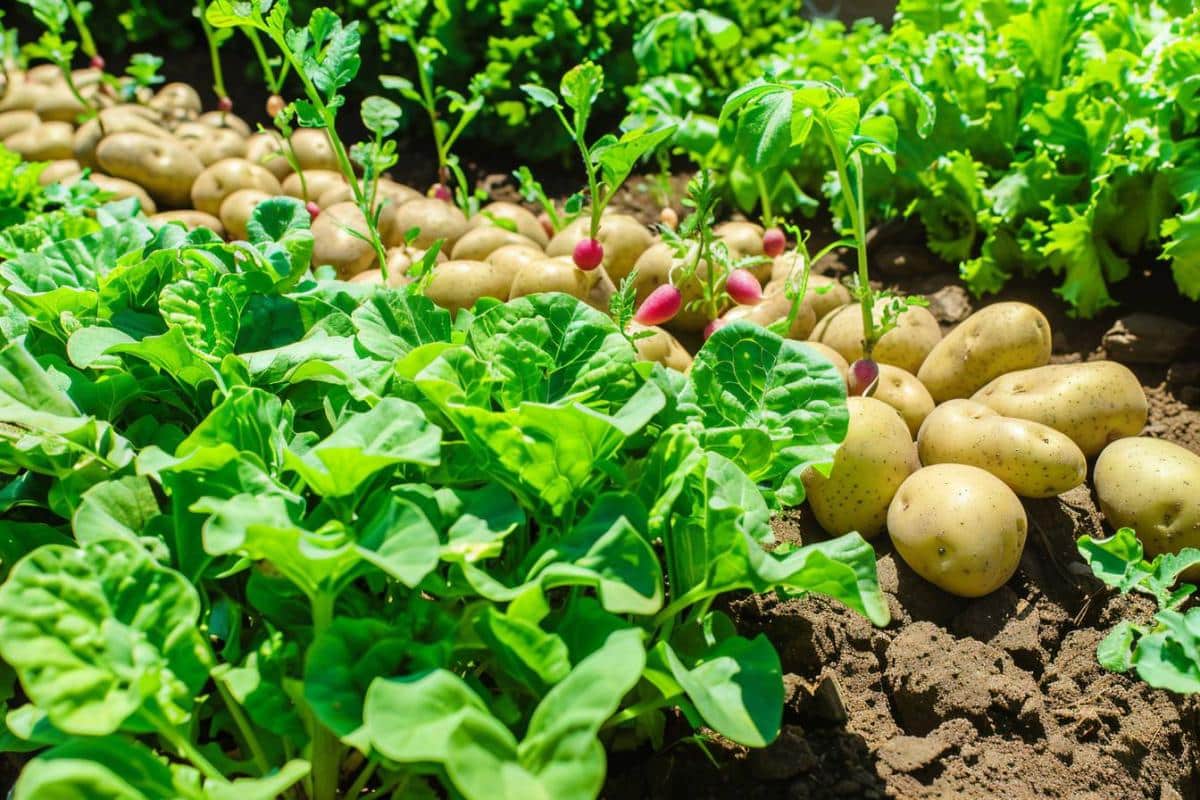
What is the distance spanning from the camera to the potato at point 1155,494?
74.8 inches

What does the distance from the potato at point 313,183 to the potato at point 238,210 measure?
100 mm

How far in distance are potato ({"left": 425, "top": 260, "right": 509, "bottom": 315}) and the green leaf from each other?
4.18ft

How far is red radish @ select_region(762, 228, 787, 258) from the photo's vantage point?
264cm

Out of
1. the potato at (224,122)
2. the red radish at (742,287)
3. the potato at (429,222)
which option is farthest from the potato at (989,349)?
the potato at (224,122)

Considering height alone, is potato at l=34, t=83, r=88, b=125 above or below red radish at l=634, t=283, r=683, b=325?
above

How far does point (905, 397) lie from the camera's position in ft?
7.14

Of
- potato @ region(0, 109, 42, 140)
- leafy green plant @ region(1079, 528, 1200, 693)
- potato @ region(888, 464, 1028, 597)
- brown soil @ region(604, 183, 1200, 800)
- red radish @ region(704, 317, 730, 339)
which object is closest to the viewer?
leafy green plant @ region(1079, 528, 1200, 693)

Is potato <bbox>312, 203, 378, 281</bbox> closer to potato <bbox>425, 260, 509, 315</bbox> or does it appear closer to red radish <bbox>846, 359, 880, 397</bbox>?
potato <bbox>425, 260, 509, 315</bbox>

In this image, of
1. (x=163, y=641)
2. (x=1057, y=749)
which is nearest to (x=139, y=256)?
(x=163, y=641)

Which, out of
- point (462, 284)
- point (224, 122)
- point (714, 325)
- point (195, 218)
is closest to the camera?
point (714, 325)

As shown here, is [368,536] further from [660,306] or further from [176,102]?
[176,102]

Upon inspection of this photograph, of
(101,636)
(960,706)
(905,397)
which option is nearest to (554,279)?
(905,397)

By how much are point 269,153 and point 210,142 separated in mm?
262

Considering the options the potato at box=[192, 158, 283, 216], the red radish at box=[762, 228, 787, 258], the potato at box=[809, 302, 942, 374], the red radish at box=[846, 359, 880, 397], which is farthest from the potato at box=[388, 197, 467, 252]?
the red radish at box=[846, 359, 880, 397]
